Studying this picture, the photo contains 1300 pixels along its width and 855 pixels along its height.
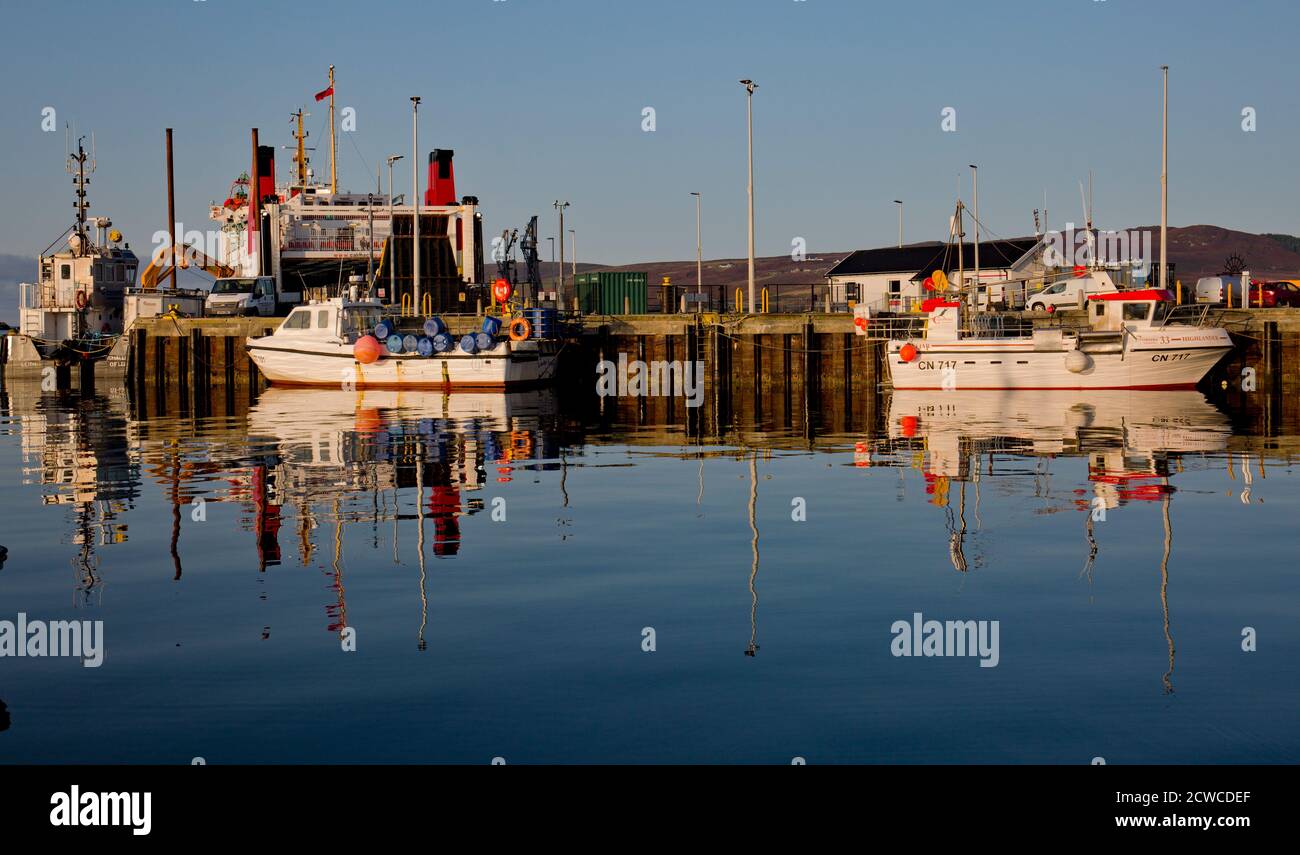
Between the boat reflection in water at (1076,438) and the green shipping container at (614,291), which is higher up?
the green shipping container at (614,291)

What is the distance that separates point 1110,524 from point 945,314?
35.3 metres

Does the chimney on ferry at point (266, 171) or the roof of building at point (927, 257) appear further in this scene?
the roof of building at point (927, 257)

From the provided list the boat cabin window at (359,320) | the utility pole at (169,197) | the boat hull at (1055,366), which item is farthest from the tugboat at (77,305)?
the boat hull at (1055,366)

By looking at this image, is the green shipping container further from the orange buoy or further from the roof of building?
the orange buoy

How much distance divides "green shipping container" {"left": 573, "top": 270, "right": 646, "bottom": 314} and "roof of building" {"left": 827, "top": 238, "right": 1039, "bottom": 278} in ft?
64.3

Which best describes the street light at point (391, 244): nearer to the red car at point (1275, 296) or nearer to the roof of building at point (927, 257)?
the roof of building at point (927, 257)

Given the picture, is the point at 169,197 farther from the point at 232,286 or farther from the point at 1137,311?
the point at 1137,311

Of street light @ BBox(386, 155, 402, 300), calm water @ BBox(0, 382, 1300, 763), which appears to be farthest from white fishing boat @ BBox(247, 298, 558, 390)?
calm water @ BBox(0, 382, 1300, 763)

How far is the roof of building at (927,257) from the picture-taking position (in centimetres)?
8644

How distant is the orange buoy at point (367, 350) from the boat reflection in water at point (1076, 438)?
20.3 meters

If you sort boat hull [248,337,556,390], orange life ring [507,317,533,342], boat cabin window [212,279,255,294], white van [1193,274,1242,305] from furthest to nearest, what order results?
boat cabin window [212,279,255,294], white van [1193,274,1242,305], orange life ring [507,317,533,342], boat hull [248,337,556,390]

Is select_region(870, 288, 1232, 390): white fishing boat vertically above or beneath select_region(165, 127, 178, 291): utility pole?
beneath

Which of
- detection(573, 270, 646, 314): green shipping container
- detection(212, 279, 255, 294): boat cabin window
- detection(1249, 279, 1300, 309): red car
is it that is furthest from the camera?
detection(573, 270, 646, 314): green shipping container

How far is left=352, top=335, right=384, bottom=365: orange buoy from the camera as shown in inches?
2035
